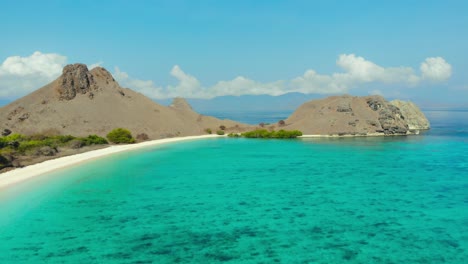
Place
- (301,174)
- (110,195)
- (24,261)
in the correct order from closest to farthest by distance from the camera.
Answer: (24,261), (110,195), (301,174)

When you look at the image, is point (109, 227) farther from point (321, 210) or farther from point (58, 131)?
point (58, 131)

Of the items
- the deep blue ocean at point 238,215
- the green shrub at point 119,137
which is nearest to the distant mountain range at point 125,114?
the green shrub at point 119,137

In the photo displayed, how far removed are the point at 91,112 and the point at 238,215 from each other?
9630 centimetres

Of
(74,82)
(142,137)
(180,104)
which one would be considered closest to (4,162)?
(142,137)

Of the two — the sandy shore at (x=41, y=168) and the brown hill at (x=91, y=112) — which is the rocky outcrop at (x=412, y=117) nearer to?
the brown hill at (x=91, y=112)

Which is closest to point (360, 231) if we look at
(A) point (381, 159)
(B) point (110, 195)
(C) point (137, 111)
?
(B) point (110, 195)

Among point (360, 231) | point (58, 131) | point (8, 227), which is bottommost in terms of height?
point (360, 231)

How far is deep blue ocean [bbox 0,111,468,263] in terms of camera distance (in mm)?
20359

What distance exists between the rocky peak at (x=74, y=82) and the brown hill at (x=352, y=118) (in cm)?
6678

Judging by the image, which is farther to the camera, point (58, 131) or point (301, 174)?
point (58, 131)

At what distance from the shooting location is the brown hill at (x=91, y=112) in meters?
103

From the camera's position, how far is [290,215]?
28.0 meters

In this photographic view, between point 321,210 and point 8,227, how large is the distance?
22131mm

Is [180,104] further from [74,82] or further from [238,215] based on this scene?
[238,215]
